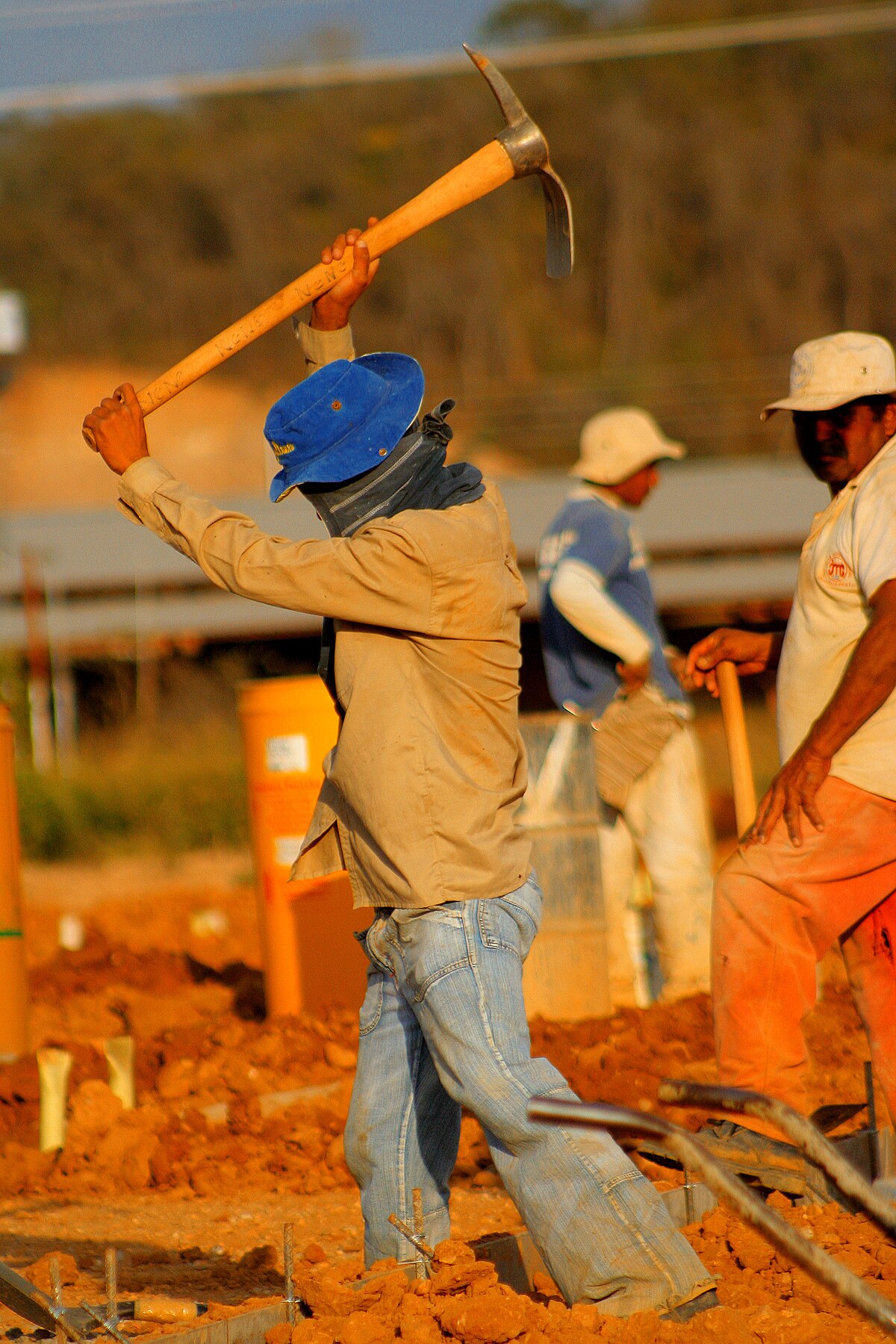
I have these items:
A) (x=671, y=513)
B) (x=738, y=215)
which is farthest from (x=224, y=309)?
(x=671, y=513)

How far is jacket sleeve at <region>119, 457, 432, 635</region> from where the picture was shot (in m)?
3.13

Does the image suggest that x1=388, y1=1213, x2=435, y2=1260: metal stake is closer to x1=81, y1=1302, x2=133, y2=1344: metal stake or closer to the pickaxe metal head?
x1=81, y1=1302, x2=133, y2=1344: metal stake

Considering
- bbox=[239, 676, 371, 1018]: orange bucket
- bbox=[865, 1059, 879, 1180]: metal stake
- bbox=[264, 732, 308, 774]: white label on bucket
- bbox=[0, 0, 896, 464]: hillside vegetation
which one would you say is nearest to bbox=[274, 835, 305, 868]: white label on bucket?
bbox=[239, 676, 371, 1018]: orange bucket

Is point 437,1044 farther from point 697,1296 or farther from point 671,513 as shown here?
point 671,513

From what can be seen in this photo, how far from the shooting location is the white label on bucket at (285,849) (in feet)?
20.9

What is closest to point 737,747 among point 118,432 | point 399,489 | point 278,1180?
point 399,489

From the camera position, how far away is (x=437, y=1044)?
305 centimetres

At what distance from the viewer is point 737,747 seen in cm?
458

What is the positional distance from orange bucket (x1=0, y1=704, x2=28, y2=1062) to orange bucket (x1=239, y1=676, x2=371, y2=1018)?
978mm

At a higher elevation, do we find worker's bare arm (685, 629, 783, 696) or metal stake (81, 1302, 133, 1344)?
worker's bare arm (685, 629, 783, 696)

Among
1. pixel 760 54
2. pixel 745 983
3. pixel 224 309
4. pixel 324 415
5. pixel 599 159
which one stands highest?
pixel 760 54

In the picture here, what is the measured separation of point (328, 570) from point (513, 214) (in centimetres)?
4618

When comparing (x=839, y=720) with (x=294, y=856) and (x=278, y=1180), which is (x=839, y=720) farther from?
(x=294, y=856)

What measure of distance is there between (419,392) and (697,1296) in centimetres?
184
